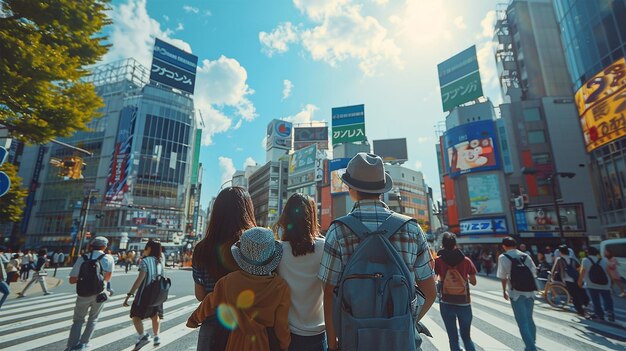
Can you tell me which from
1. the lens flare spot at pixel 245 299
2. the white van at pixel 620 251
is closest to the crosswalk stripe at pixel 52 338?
the lens flare spot at pixel 245 299

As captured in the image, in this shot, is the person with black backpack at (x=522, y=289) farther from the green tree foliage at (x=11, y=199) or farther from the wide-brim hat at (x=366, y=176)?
the green tree foliage at (x=11, y=199)

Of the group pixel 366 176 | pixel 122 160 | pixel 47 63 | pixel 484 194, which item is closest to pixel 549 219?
pixel 484 194

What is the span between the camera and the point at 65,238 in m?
49.7

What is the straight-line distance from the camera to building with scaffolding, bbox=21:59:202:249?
47.9 metres

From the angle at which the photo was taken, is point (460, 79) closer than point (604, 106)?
No

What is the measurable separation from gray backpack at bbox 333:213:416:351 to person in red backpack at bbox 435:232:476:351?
2886mm

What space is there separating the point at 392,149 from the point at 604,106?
129 feet

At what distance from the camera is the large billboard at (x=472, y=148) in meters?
34.5

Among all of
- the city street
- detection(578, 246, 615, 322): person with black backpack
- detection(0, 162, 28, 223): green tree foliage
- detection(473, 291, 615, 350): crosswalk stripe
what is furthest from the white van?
detection(0, 162, 28, 223): green tree foliage

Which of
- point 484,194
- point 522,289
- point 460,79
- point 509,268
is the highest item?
point 460,79

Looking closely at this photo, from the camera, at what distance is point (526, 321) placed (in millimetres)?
4258

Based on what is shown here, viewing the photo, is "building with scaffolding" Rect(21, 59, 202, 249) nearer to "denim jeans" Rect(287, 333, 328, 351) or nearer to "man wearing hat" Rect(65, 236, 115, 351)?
"man wearing hat" Rect(65, 236, 115, 351)

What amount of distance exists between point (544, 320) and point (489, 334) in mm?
2361

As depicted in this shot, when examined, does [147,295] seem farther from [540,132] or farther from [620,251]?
[540,132]
